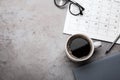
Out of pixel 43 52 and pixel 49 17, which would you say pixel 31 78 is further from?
pixel 49 17

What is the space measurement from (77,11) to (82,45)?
12 cm

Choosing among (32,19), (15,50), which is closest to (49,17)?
(32,19)

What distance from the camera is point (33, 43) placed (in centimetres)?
82

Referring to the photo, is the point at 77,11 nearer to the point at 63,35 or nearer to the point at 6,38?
the point at 63,35

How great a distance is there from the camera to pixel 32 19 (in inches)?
32.5

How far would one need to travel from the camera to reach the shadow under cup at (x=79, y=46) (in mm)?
782

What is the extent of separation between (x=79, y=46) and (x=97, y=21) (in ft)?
0.37

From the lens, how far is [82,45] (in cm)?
79

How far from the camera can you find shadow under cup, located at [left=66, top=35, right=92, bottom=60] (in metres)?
0.78

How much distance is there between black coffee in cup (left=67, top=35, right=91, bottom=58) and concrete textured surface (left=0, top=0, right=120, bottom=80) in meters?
0.04

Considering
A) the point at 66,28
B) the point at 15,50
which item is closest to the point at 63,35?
the point at 66,28

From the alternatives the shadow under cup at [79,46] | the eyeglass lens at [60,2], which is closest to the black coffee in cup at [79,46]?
the shadow under cup at [79,46]

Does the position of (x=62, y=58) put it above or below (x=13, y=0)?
below

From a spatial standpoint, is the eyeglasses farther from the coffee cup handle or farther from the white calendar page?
the coffee cup handle
